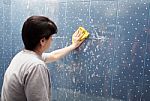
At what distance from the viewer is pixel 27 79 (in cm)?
127

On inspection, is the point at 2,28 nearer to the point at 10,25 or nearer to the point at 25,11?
the point at 10,25

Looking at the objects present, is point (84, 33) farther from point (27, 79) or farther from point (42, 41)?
point (27, 79)

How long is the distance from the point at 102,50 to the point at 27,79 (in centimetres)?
61

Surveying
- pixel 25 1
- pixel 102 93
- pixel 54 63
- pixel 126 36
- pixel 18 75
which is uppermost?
pixel 25 1

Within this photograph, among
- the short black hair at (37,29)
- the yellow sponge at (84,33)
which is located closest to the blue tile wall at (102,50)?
the yellow sponge at (84,33)

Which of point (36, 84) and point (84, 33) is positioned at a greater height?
point (84, 33)

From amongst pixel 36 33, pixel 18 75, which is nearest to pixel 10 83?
pixel 18 75

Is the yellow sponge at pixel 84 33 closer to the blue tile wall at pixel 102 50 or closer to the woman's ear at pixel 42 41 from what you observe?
the blue tile wall at pixel 102 50

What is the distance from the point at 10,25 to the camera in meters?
2.28

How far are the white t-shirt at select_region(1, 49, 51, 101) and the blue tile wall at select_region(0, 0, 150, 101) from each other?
19.8 inches

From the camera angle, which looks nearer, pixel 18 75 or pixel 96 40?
pixel 18 75

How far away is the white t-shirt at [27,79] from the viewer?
1.27 m

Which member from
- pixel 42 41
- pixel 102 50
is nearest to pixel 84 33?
pixel 102 50

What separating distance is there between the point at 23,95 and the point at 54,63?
0.67 metres
